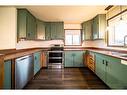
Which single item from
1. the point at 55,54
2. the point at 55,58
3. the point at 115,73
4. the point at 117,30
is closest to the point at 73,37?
the point at 55,54

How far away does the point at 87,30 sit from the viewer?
6652mm

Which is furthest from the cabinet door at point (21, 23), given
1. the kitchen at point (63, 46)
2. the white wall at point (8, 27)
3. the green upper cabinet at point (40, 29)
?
the green upper cabinet at point (40, 29)

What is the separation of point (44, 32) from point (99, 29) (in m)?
2.69

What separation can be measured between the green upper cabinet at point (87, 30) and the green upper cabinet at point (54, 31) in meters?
1.06

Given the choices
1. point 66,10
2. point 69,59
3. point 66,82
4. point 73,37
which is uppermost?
point 66,10

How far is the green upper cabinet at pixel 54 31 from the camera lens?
6.84 m

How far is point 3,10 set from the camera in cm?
408

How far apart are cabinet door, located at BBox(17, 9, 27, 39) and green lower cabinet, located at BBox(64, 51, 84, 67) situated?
2.54 m

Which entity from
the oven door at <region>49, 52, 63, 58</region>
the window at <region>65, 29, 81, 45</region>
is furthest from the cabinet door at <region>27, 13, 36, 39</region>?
the window at <region>65, 29, 81, 45</region>

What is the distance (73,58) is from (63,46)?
3.37 ft

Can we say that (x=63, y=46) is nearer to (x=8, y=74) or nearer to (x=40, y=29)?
(x=40, y=29)

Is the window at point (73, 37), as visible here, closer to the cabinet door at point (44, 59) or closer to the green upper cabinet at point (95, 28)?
the green upper cabinet at point (95, 28)
